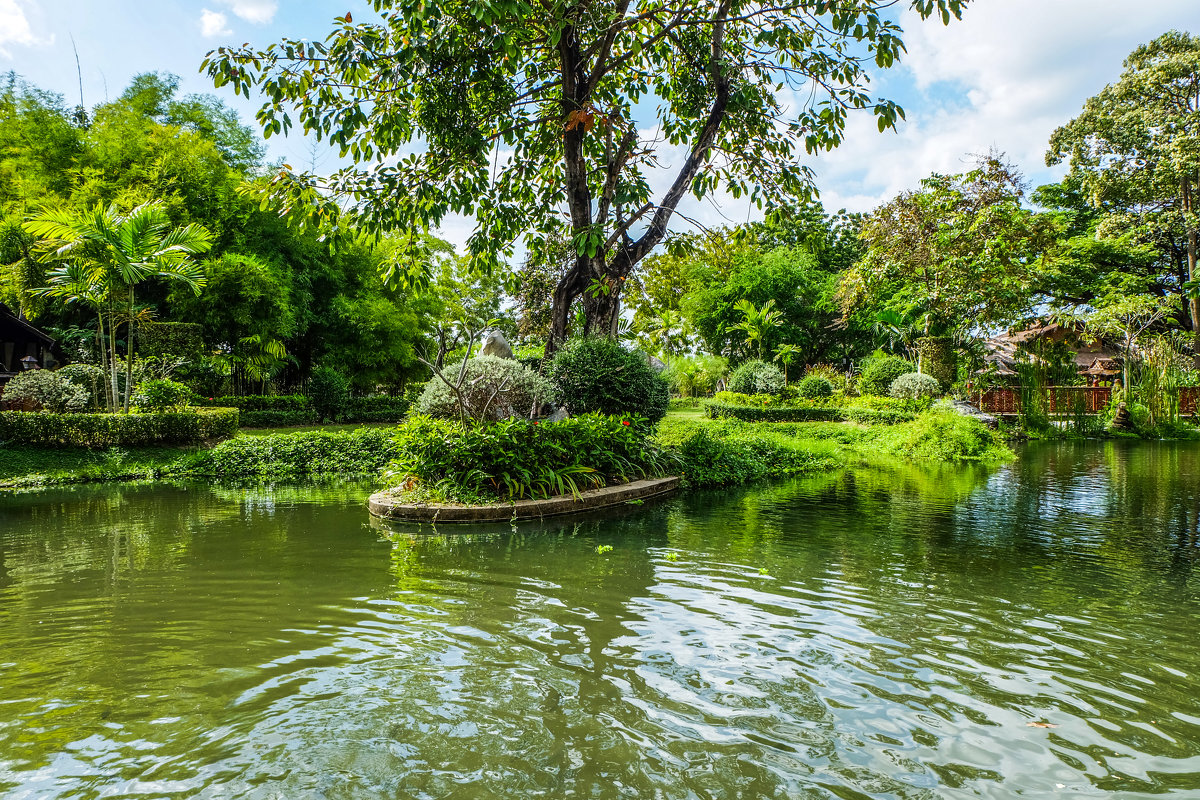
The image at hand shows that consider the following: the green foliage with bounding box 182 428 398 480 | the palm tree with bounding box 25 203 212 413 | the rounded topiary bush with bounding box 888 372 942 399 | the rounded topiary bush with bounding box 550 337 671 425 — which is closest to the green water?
the rounded topiary bush with bounding box 550 337 671 425

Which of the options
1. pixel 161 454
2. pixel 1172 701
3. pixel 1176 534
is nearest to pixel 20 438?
pixel 161 454

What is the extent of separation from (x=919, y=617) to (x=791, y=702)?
145cm

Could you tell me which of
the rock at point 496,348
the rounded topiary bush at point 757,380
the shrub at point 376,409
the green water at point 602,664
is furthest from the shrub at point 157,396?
the rounded topiary bush at point 757,380

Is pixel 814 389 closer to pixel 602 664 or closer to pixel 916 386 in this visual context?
pixel 916 386

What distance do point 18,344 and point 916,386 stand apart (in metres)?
27.8

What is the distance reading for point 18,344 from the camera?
20.1 m

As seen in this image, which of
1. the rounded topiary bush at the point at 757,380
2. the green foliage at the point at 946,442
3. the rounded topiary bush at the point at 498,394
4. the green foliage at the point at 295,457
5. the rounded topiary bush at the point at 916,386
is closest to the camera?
the green foliage at the point at 295,457

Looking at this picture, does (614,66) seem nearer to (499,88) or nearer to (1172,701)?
(499,88)

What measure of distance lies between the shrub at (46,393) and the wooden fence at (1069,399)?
75.3ft

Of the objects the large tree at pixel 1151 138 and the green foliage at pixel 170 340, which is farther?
the large tree at pixel 1151 138

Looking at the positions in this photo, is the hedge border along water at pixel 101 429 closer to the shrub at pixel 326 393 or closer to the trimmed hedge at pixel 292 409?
the trimmed hedge at pixel 292 409

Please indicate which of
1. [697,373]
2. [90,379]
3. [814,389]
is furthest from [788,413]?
[90,379]

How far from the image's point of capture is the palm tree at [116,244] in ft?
39.7

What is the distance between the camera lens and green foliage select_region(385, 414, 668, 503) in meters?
7.10
